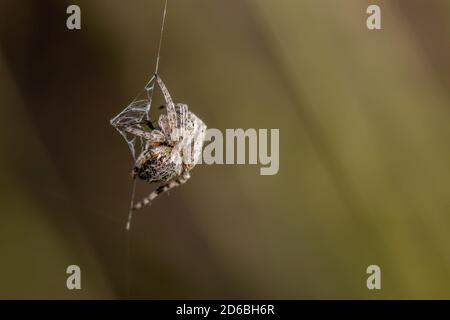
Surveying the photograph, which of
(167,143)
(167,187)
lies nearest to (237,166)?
(167,187)

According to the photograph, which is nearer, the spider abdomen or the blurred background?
the spider abdomen

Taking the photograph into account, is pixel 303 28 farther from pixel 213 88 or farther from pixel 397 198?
pixel 397 198

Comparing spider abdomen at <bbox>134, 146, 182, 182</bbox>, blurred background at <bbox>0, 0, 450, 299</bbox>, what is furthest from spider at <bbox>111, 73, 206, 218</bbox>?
blurred background at <bbox>0, 0, 450, 299</bbox>

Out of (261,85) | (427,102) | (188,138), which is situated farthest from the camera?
(261,85)

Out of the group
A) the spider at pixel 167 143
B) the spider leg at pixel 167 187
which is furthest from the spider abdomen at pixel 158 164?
the spider leg at pixel 167 187

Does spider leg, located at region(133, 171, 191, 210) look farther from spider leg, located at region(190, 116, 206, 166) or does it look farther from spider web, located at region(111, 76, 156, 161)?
spider web, located at region(111, 76, 156, 161)

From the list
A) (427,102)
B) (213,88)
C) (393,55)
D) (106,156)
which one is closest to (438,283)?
(427,102)

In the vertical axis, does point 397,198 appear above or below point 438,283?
above
